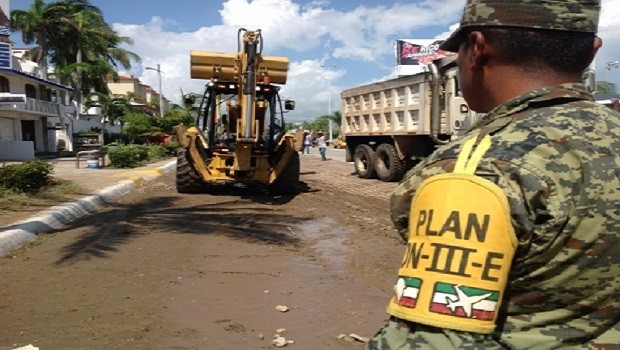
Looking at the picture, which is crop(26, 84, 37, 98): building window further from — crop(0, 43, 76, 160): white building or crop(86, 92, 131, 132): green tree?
crop(86, 92, 131, 132): green tree

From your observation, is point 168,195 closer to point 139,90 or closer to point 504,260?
point 504,260

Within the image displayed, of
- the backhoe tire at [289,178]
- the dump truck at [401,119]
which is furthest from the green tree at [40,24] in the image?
the backhoe tire at [289,178]

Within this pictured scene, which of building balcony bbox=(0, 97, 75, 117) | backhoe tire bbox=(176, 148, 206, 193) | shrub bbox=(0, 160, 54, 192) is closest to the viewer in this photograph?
shrub bbox=(0, 160, 54, 192)

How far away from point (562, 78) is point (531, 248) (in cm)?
42

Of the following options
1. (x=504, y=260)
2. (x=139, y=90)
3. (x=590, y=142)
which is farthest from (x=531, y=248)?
(x=139, y=90)

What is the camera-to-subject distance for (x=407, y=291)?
3.59 ft

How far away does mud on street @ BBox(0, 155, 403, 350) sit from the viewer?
3789mm

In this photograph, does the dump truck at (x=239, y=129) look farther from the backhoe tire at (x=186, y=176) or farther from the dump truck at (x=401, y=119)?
the dump truck at (x=401, y=119)

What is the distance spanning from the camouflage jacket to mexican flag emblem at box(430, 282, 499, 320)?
0.05 meters

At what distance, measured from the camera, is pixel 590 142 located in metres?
1.14

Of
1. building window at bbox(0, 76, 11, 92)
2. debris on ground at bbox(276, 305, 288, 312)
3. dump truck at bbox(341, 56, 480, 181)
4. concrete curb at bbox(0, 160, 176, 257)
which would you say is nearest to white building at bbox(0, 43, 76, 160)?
building window at bbox(0, 76, 11, 92)

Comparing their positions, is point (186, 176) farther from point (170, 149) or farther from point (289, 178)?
point (170, 149)

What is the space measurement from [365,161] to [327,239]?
28.9 feet

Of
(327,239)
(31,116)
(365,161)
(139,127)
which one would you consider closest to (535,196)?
(327,239)
